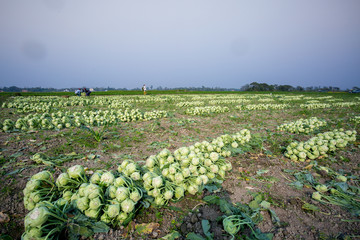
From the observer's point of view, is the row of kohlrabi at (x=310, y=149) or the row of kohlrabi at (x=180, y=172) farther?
the row of kohlrabi at (x=310, y=149)

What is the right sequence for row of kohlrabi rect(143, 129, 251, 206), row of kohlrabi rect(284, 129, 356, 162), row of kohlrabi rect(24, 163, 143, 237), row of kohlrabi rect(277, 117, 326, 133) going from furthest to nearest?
row of kohlrabi rect(277, 117, 326, 133) → row of kohlrabi rect(284, 129, 356, 162) → row of kohlrabi rect(143, 129, 251, 206) → row of kohlrabi rect(24, 163, 143, 237)

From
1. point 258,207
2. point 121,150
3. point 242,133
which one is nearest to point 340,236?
point 258,207

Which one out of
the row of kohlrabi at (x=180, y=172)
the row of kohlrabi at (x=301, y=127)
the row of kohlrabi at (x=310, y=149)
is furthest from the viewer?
the row of kohlrabi at (x=301, y=127)

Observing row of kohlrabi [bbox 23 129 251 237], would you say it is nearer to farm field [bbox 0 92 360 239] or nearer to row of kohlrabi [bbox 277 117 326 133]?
farm field [bbox 0 92 360 239]

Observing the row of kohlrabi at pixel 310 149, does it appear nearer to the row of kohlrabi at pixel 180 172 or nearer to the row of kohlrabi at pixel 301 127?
the row of kohlrabi at pixel 301 127

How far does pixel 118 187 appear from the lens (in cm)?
249

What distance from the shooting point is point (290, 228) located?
2.55 m

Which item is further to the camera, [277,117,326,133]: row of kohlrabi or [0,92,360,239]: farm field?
[277,117,326,133]: row of kohlrabi

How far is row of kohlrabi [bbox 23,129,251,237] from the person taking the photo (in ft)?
7.71

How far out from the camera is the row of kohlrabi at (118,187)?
2.35 metres

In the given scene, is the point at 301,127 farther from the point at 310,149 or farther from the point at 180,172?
the point at 180,172

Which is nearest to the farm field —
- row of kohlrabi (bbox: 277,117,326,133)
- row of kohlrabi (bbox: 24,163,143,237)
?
row of kohlrabi (bbox: 24,163,143,237)

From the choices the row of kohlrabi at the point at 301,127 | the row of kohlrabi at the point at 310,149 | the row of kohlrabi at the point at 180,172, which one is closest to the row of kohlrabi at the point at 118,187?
the row of kohlrabi at the point at 180,172

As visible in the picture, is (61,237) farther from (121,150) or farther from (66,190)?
(121,150)
